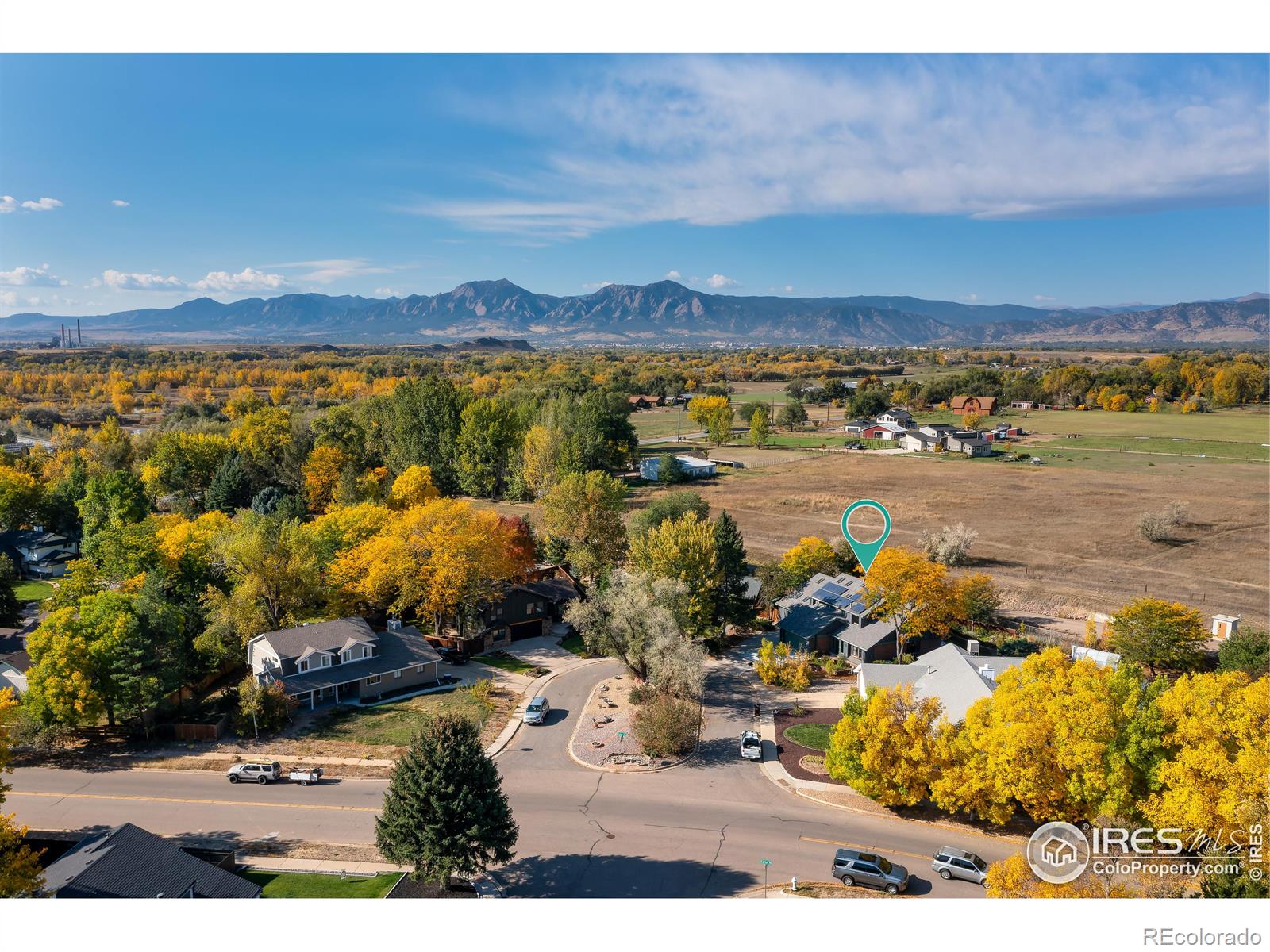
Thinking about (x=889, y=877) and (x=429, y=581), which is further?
(x=429, y=581)

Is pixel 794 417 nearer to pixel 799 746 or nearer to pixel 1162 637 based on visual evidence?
Result: pixel 1162 637

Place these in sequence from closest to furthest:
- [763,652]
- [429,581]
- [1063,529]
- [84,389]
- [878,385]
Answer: [763,652], [429,581], [1063,529], [84,389], [878,385]

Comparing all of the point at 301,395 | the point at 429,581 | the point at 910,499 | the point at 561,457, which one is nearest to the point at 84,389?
the point at 301,395

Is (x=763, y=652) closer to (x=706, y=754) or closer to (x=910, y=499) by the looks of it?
(x=706, y=754)

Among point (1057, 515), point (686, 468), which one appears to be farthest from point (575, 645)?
point (1057, 515)

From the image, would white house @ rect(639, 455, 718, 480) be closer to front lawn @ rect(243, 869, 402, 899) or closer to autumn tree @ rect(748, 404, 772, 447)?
autumn tree @ rect(748, 404, 772, 447)
